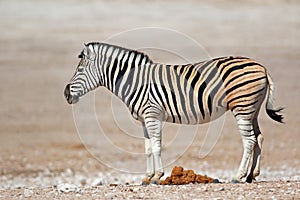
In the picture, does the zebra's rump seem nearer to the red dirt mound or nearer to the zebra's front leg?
the zebra's front leg

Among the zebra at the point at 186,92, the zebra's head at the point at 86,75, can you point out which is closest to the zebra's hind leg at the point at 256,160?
the zebra at the point at 186,92

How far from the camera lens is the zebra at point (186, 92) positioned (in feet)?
29.5

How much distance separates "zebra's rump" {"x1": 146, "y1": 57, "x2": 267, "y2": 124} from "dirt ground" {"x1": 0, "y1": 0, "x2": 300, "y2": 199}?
94 centimetres

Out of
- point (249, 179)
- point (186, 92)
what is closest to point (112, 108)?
point (186, 92)

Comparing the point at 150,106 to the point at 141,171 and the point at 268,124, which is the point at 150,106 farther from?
the point at 268,124

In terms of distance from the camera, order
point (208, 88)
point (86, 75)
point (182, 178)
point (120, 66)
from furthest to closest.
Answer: point (86, 75) < point (120, 66) < point (182, 178) < point (208, 88)

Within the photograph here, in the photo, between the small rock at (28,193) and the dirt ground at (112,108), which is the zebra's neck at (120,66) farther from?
the small rock at (28,193)

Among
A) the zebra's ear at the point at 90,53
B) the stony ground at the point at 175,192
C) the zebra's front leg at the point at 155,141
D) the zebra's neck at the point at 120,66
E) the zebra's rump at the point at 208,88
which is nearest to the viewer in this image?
the stony ground at the point at 175,192

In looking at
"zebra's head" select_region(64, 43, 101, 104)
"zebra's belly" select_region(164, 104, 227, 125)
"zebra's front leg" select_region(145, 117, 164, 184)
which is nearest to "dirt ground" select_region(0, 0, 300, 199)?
"zebra's front leg" select_region(145, 117, 164, 184)

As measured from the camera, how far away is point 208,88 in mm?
9109

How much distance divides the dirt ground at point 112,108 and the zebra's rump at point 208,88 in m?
0.94

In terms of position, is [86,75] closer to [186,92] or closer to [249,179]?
[186,92]

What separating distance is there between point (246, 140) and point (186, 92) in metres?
0.94

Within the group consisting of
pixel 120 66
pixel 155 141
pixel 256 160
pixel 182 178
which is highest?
pixel 120 66
